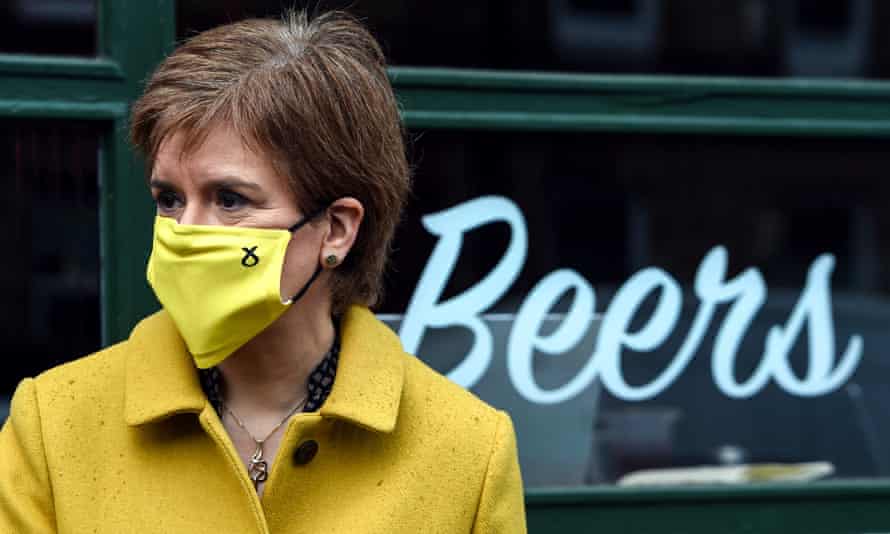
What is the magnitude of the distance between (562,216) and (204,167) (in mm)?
1388

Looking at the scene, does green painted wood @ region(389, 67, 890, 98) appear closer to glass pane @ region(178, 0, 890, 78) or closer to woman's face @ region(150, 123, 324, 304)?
glass pane @ region(178, 0, 890, 78)

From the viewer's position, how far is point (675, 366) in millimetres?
3510

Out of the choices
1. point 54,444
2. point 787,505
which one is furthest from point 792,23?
point 54,444

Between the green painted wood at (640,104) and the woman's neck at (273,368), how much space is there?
0.94 metres

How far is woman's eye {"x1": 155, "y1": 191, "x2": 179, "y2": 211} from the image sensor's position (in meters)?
2.36

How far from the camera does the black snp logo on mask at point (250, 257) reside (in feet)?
7.52

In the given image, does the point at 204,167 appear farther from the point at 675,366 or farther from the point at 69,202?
the point at 675,366

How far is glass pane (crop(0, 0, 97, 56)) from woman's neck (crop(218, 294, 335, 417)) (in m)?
1.05

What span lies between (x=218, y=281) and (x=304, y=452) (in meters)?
0.35

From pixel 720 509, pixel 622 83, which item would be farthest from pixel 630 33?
pixel 720 509

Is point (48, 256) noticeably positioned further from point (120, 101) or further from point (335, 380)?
point (335, 380)

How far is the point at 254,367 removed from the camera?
2.46 metres

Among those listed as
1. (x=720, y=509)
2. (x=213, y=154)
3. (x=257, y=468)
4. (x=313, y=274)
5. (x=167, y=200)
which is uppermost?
(x=213, y=154)

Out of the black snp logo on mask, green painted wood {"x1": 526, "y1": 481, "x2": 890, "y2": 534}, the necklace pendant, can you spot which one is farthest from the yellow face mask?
green painted wood {"x1": 526, "y1": 481, "x2": 890, "y2": 534}
